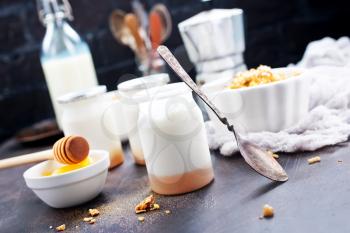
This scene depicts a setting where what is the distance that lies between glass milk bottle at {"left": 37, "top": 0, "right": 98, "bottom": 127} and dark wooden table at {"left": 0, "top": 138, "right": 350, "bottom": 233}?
47 cm

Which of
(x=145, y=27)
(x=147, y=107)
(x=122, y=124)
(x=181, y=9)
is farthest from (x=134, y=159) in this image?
(x=181, y=9)

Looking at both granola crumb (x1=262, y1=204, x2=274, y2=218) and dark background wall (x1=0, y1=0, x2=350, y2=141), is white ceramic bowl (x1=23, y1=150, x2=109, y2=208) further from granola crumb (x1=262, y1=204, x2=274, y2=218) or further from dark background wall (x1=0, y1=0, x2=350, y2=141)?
dark background wall (x1=0, y1=0, x2=350, y2=141)

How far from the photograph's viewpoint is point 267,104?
2.25 ft

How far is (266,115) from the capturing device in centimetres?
69

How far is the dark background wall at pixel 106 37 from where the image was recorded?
1.38m

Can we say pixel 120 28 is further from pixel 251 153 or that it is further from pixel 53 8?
pixel 251 153

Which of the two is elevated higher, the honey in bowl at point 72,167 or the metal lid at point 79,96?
the metal lid at point 79,96

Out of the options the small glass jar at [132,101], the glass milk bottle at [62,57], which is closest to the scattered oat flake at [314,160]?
the small glass jar at [132,101]

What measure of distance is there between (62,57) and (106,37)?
0.33 m

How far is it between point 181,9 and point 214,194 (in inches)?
37.5

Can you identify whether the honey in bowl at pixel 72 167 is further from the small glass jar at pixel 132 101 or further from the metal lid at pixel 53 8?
the metal lid at pixel 53 8

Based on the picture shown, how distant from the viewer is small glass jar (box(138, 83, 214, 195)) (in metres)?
0.56

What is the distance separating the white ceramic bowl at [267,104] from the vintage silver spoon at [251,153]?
0.12 meters

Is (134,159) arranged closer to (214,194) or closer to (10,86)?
(214,194)
